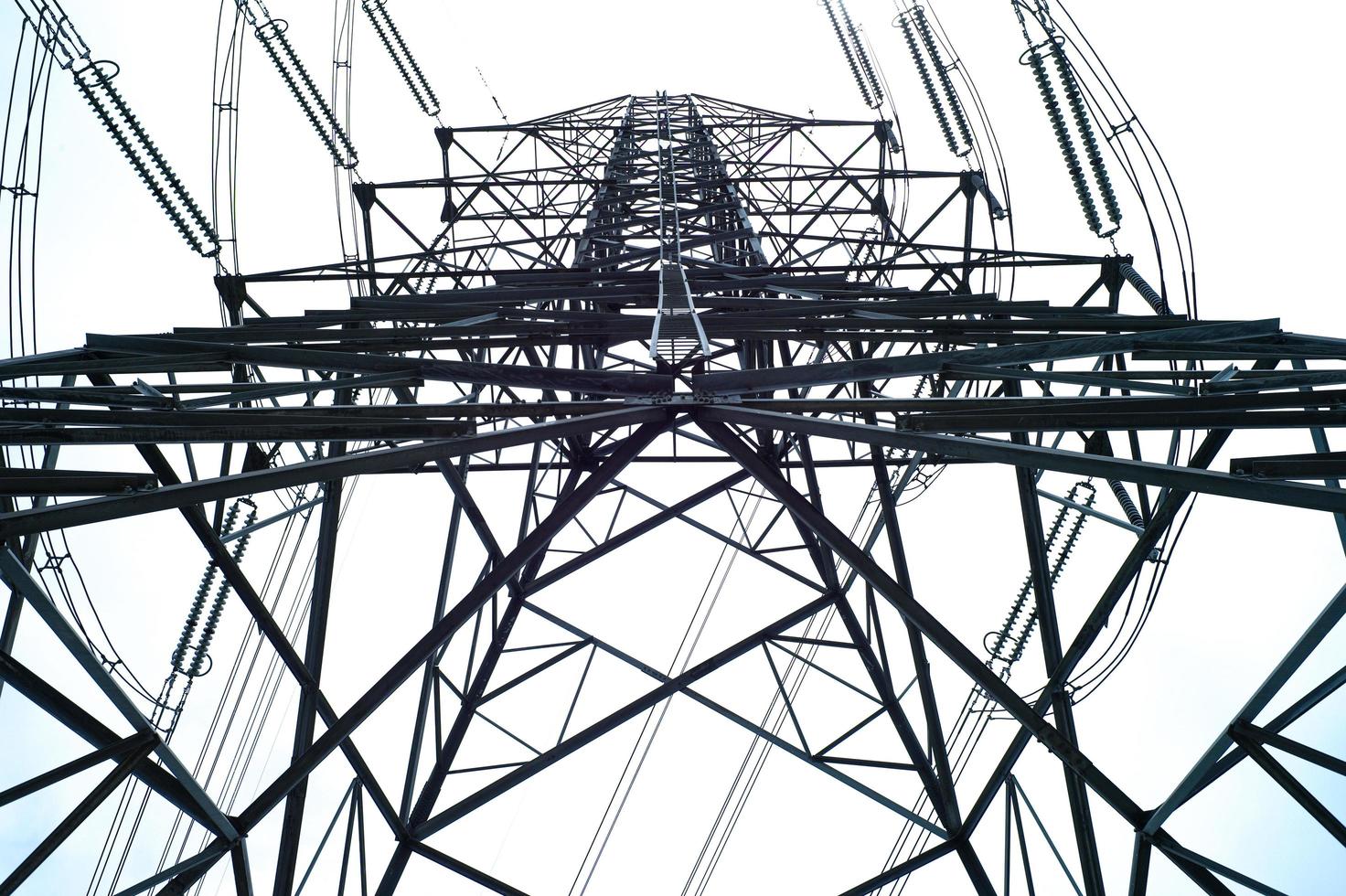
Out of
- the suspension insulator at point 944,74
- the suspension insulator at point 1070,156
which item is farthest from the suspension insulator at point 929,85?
the suspension insulator at point 1070,156

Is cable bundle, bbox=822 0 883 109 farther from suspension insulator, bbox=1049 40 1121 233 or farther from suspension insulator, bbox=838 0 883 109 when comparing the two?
suspension insulator, bbox=1049 40 1121 233

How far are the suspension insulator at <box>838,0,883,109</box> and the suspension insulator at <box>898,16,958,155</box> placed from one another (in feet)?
6.84

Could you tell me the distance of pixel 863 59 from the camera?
15.5m

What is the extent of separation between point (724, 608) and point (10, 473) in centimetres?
2364

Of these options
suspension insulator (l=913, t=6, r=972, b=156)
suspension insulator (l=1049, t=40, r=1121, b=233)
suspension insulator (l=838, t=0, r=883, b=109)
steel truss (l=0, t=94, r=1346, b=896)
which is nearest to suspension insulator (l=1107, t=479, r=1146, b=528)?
steel truss (l=0, t=94, r=1346, b=896)

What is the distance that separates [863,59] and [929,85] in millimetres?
3745

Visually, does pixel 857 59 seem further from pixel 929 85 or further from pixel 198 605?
pixel 198 605

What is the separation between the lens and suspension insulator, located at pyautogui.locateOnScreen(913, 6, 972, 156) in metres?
11.2

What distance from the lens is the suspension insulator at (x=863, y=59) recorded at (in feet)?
47.9

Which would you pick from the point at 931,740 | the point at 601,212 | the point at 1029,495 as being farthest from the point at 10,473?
the point at 601,212

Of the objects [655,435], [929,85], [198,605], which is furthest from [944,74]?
[198,605]

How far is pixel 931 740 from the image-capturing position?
7.59 meters

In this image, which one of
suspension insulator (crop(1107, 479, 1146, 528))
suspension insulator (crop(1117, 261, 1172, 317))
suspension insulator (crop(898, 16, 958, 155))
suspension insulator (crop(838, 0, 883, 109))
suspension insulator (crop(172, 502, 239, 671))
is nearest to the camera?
suspension insulator (crop(1117, 261, 1172, 317))

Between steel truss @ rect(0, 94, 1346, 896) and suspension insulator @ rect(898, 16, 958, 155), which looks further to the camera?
suspension insulator @ rect(898, 16, 958, 155)
